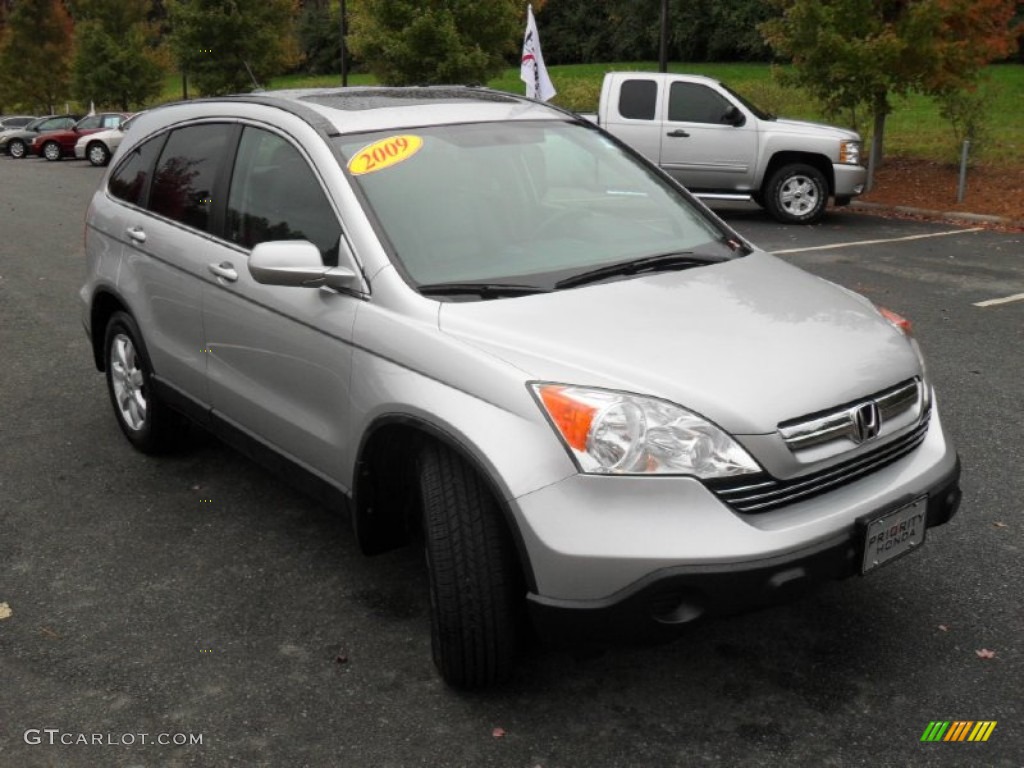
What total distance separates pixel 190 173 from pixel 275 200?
851mm

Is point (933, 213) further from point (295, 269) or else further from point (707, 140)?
point (295, 269)

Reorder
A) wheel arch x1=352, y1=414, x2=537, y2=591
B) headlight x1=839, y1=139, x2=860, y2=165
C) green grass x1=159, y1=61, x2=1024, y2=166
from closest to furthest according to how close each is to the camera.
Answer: wheel arch x1=352, y1=414, x2=537, y2=591 → headlight x1=839, y1=139, x2=860, y2=165 → green grass x1=159, y1=61, x2=1024, y2=166

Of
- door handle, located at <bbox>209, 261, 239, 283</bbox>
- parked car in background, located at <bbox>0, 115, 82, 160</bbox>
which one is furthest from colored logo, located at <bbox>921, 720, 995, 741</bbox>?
parked car in background, located at <bbox>0, 115, 82, 160</bbox>

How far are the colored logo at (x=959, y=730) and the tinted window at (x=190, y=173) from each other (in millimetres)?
3223

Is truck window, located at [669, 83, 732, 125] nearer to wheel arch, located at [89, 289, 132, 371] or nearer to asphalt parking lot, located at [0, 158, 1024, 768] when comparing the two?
asphalt parking lot, located at [0, 158, 1024, 768]

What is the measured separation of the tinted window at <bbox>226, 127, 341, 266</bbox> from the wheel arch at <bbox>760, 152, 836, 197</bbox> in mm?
11033

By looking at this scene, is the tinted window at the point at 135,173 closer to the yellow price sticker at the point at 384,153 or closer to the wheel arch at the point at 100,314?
the wheel arch at the point at 100,314

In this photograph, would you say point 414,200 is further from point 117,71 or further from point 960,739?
point 117,71

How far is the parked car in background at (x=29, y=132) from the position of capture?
35000 millimetres

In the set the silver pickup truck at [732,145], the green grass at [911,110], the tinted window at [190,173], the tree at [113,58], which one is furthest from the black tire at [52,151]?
the tinted window at [190,173]

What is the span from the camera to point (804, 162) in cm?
1422

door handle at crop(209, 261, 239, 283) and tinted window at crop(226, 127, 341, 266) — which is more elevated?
tinted window at crop(226, 127, 341, 266)

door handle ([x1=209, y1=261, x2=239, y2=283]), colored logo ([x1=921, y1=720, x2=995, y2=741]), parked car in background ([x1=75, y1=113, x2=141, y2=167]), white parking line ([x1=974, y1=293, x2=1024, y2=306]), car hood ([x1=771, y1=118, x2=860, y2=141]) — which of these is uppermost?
car hood ([x1=771, y1=118, x2=860, y2=141])

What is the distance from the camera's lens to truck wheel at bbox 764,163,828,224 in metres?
14.1
